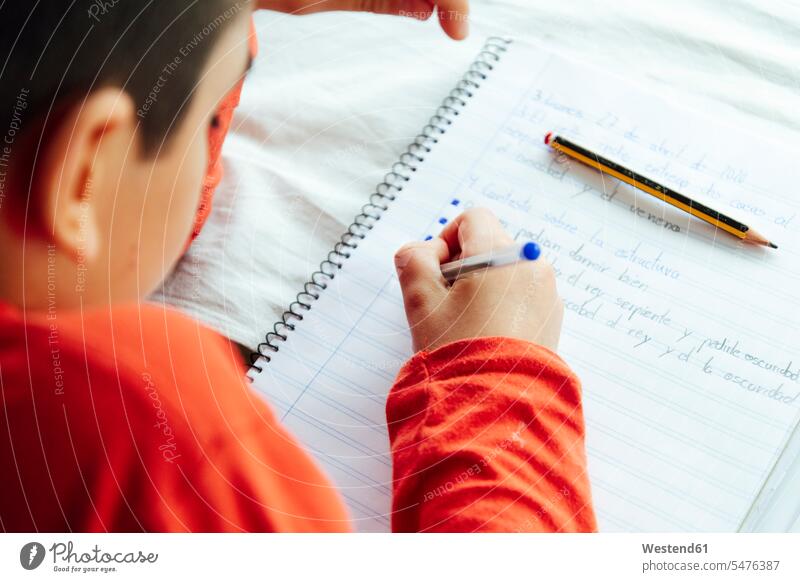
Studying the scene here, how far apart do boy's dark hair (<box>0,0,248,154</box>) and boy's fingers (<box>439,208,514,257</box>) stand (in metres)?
0.18

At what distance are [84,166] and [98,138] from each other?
19mm

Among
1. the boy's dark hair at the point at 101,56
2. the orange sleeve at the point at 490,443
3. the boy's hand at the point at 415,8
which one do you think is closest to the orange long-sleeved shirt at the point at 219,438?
the orange sleeve at the point at 490,443

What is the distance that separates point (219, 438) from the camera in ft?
1.47

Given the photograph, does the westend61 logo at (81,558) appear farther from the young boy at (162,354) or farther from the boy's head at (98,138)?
the boy's head at (98,138)

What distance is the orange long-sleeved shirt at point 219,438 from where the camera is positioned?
394 millimetres

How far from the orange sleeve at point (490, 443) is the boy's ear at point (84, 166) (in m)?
0.21

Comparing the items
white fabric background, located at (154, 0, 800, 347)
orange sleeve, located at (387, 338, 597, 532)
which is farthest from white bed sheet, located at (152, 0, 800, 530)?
orange sleeve, located at (387, 338, 597, 532)

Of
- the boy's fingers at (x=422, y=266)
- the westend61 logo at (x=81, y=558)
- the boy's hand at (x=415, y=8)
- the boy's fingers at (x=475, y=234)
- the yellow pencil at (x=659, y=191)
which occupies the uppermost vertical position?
the boy's hand at (x=415, y=8)

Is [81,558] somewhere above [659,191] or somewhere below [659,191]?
below

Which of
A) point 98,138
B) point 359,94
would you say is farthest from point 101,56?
point 359,94

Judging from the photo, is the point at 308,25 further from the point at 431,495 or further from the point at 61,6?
the point at 431,495

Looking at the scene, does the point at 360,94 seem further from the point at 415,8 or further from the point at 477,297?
the point at 477,297

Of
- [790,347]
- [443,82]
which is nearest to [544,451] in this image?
[790,347]

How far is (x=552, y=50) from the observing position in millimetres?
560
